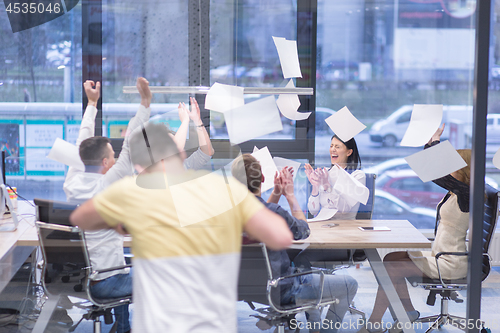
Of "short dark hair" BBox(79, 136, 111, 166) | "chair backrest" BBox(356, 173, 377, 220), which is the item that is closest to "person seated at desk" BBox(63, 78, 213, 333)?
"short dark hair" BBox(79, 136, 111, 166)

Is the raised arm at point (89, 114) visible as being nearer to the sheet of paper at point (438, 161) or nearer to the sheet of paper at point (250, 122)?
the sheet of paper at point (250, 122)

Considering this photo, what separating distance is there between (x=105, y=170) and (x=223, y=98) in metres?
0.59

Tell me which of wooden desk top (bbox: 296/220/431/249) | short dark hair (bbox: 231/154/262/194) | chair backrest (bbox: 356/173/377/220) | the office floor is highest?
short dark hair (bbox: 231/154/262/194)

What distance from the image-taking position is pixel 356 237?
2182 millimetres

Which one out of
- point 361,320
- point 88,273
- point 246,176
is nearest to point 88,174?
point 88,273

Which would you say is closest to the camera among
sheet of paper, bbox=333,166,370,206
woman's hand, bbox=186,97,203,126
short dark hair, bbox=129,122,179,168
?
short dark hair, bbox=129,122,179,168

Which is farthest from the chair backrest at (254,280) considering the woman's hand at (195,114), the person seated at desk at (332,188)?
the woman's hand at (195,114)

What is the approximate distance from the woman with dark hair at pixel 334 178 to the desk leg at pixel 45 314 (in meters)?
1.25

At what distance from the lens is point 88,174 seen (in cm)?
171

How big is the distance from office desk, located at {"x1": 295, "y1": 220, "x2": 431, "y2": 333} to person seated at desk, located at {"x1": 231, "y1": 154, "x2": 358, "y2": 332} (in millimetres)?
104

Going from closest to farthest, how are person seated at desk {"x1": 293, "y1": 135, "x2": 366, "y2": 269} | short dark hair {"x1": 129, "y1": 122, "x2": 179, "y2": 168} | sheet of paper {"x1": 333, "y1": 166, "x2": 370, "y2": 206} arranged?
short dark hair {"x1": 129, "y1": 122, "x2": 179, "y2": 168} → person seated at desk {"x1": 293, "y1": 135, "x2": 366, "y2": 269} → sheet of paper {"x1": 333, "y1": 166, "x2": 370, "y2": 206}

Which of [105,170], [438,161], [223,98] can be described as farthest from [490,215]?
[105,170]

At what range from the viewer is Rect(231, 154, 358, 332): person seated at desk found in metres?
1.83

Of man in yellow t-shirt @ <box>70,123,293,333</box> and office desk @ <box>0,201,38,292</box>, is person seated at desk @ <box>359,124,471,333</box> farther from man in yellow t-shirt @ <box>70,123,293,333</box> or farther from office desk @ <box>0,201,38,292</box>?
office desk @ <box>0,201,38,292</box>
